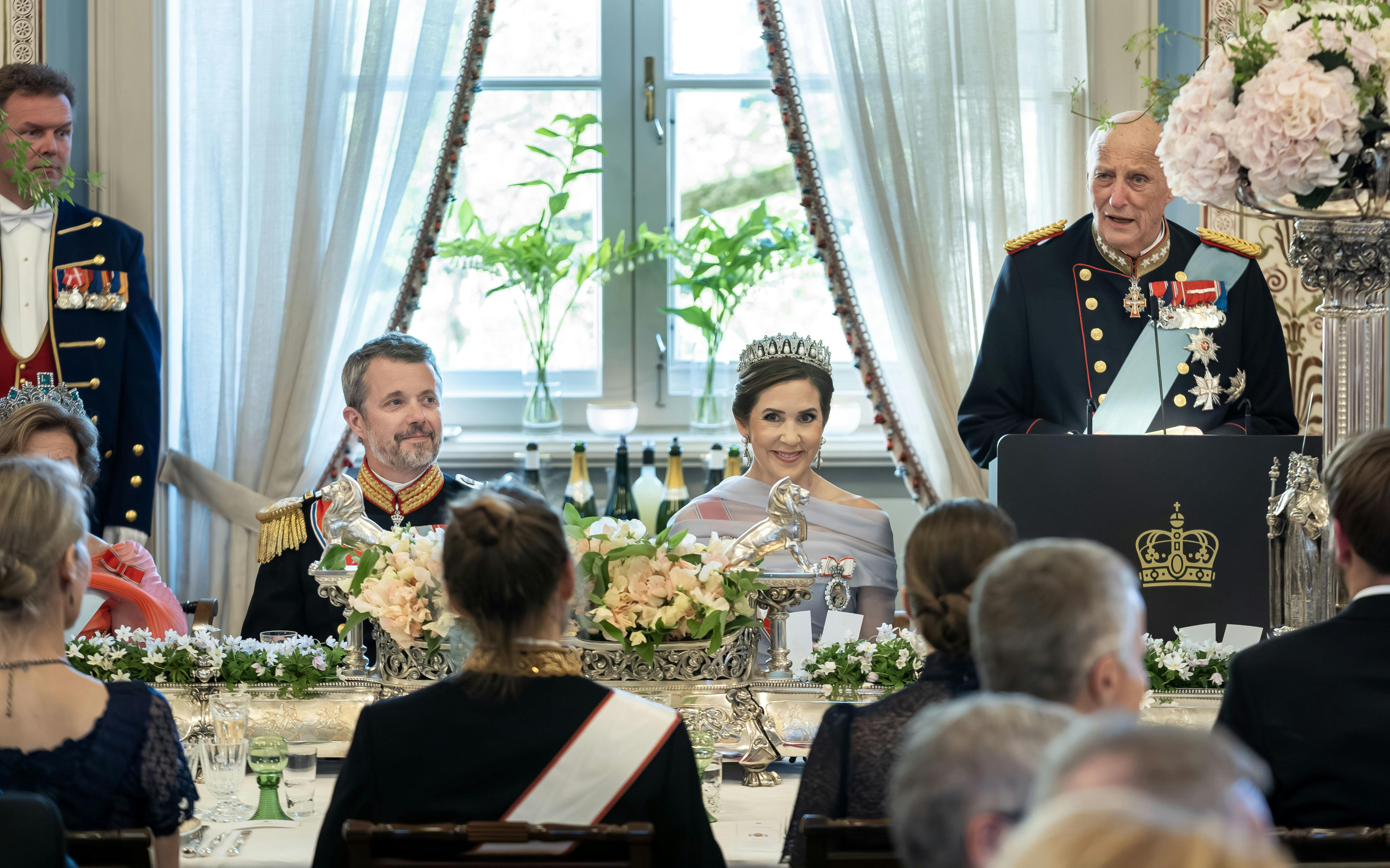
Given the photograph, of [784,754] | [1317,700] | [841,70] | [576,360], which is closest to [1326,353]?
[1317,700]

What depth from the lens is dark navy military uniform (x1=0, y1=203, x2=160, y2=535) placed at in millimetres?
3779

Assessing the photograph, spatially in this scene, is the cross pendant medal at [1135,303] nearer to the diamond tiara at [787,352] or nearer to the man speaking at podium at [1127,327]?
the man speaking at podium at [1127,327]

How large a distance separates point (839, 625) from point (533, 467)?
6.25 ft

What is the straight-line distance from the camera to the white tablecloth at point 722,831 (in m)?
1.81

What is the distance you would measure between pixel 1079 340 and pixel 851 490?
1.55 meters

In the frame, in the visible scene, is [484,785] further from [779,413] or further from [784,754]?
[779,413]

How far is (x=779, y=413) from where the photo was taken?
129 inches

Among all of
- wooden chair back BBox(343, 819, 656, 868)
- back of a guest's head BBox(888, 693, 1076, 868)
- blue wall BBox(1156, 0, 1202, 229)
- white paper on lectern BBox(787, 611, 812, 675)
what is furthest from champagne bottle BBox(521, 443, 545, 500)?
back of a guest's head BBox(888, 693, 1076, 868)

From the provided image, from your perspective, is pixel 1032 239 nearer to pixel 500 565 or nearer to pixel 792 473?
pixel 792 473

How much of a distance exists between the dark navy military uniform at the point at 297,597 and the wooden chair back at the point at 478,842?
5.10ft

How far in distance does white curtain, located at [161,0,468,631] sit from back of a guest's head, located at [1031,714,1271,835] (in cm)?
371

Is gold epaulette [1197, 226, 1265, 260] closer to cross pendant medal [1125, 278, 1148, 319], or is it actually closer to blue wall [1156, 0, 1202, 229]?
Result: cross pendant medal [1125, 278, 1148, 319]

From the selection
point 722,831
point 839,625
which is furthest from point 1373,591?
point 839,625

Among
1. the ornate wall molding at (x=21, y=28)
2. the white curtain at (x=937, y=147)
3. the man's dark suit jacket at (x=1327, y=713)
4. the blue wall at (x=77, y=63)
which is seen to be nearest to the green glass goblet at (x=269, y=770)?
the man's dark suit jacket at (x=1327, y=713)
